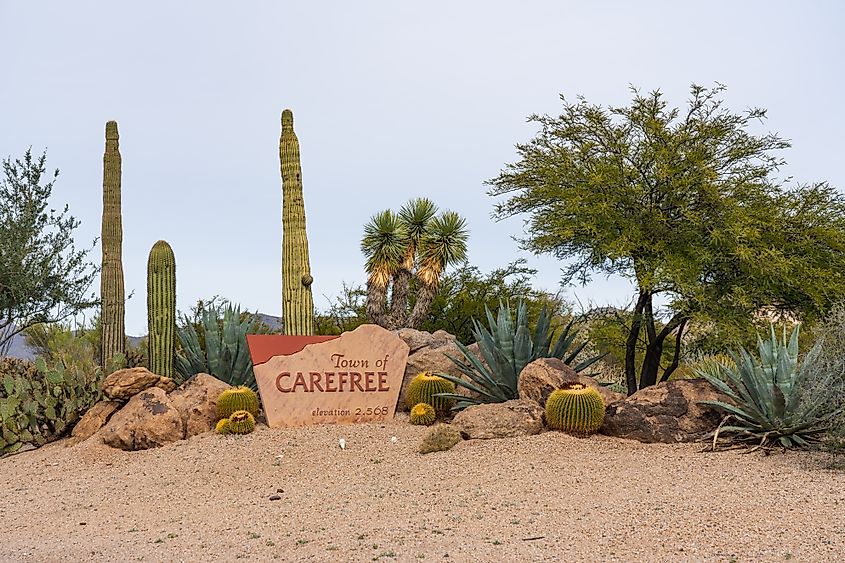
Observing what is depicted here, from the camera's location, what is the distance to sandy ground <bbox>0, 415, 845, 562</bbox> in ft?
24.0

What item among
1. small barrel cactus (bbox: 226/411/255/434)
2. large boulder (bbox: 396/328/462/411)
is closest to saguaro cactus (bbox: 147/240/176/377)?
small barrel cactus (bbox: 226/411/255/434)

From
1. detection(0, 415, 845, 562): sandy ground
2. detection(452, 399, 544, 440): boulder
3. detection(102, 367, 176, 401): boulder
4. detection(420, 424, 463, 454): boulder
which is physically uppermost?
detection(102, 367, 176, 401): boulder

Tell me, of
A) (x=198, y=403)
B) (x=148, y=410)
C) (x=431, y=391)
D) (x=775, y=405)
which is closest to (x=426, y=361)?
(x=431, y=391)

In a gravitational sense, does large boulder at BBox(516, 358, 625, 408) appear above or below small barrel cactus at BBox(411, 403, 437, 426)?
above

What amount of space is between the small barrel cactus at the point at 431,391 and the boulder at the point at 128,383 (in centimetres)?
366

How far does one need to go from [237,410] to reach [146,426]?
126 centimetres

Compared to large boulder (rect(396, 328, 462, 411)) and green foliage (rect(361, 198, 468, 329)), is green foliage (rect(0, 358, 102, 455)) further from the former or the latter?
green foliage (rect(361, 198, 468, 329))

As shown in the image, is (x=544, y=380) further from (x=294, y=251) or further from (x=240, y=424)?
(x=294, y=251)

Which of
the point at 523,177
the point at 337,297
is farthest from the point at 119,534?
the point at 337,297

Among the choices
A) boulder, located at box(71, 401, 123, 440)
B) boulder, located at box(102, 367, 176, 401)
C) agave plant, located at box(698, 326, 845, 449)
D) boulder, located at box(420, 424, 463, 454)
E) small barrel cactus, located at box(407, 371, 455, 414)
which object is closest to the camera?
agave plant, located at box(698, 326, 845, 449)

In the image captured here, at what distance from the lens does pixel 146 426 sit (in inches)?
501

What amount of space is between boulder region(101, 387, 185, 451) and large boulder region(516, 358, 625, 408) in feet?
15.9

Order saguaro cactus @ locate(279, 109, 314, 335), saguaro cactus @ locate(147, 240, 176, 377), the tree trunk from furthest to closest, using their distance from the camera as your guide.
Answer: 1. the tree trunk
2. saguaro cactus @ locate(279, 109, 314, 335)
3. saguaro cactus @ locate(147, 240, 176, 377)

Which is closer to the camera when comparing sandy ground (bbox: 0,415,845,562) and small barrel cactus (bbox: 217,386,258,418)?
sandy ground (bbox: 0,415,845,562)
